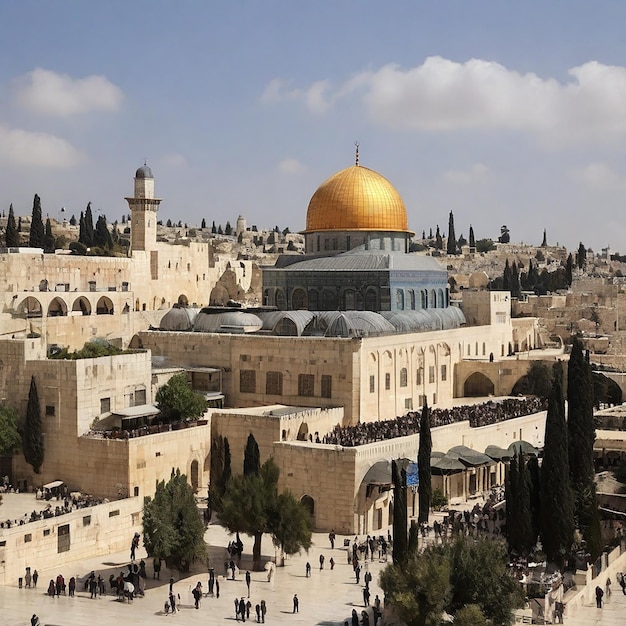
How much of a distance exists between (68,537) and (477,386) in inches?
855

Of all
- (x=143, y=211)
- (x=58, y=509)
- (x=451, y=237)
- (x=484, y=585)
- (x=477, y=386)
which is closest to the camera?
(x=484, y=585)

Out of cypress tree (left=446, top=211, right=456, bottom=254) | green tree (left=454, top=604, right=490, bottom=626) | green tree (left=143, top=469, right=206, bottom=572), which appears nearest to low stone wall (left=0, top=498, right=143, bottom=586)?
green tree (left=143, top=469, right=206, bottom=572)

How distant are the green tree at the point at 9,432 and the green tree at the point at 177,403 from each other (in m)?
4.23

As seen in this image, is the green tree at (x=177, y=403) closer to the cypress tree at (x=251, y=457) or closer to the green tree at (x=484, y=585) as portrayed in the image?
the cypress tree at (x=251, y=457)

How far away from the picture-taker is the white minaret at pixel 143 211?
162ft

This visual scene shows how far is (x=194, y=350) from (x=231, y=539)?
10512mm

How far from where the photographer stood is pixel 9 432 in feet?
97.2

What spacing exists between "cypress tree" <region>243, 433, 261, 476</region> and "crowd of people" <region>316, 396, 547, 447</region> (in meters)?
2.45

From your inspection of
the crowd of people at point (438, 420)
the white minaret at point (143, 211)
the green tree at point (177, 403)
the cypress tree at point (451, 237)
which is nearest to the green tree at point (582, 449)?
the crowd of people at point (438, 420)

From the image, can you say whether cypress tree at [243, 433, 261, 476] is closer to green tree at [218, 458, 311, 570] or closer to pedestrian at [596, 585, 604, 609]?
green tree at [218, 458, 311, 570]

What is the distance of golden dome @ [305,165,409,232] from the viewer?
Answer: 4272 cm

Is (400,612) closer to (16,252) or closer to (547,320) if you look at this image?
(16,252)

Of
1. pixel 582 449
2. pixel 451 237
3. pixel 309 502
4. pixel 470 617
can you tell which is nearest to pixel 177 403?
pixel 309 502

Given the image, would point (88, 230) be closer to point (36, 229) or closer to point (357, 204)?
point (36, 229)
